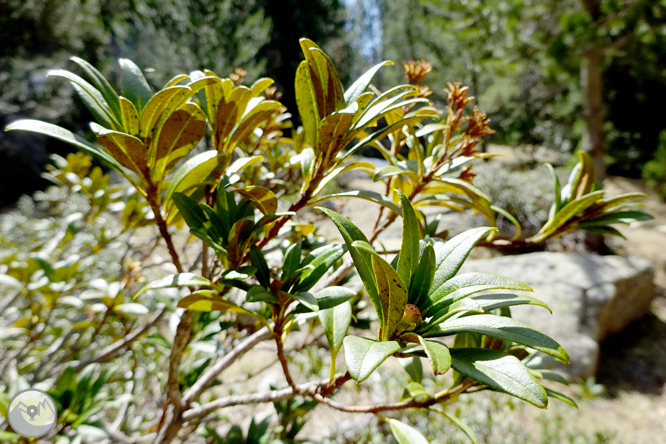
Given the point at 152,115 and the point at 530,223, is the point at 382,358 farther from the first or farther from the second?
the point at 530,223

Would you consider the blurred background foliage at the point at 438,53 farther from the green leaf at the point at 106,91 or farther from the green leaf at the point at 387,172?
the green leaf at the point at 106,91

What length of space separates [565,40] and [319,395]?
5.15 metres

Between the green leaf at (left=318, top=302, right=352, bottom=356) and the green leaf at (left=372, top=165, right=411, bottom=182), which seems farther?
the green leaf at (left=372, top=165, right=411, bottom=182)

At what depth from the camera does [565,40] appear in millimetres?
4145

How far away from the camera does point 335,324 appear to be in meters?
0.52

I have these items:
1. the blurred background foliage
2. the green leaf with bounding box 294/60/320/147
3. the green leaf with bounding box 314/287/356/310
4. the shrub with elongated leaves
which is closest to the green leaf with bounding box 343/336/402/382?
the shrub with elongated leaves

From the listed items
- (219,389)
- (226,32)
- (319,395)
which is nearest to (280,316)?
(319,395)

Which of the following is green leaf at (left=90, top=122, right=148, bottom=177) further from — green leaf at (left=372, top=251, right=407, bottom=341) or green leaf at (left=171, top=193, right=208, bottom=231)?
green leaf at (left=372, top=251, right=407, bottom=341)

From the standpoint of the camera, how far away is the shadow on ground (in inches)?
123

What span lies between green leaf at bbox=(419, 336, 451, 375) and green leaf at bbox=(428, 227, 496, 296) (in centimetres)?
9

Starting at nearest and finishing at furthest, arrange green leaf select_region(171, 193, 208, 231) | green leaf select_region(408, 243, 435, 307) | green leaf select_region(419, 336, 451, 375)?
green leaf select_region(419, 336, 451, 375)
green leaf select_region(408, 243, 435, 307)
green leaf select_region(171, 193, 208, 231)

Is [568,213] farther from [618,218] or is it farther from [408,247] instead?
[408,247]

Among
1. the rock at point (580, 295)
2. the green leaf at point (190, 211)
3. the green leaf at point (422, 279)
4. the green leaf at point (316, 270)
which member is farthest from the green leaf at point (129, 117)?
the rock at point (580, 295)

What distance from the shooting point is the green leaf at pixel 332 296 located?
481 millimetres
